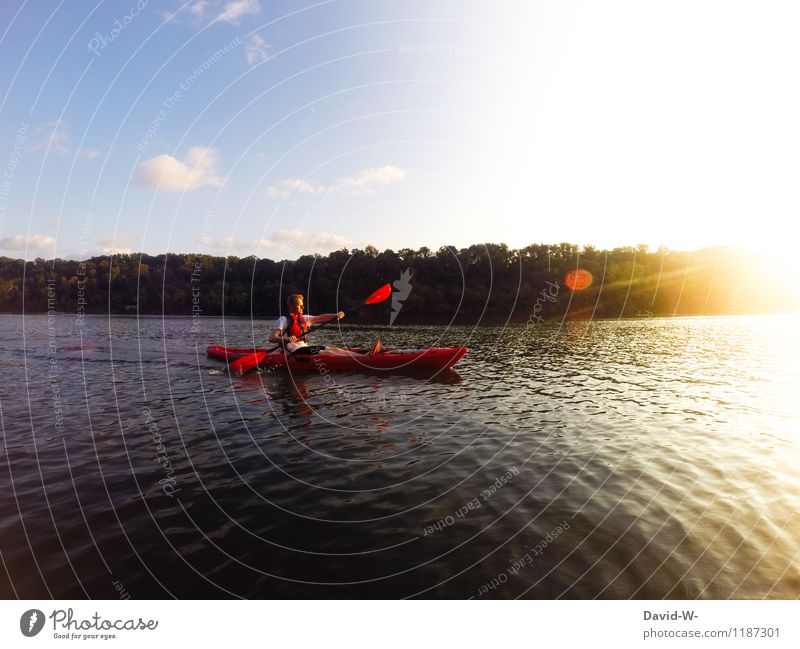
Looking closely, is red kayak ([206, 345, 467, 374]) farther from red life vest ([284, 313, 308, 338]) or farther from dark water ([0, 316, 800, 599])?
dark water ([0, 316, 800, 599])

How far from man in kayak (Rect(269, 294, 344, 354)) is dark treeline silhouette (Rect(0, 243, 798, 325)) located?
44808 mm

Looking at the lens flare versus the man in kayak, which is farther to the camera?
the lens flare

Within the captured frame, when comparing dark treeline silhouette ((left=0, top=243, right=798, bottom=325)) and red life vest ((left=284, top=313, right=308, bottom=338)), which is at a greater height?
dark treeline silhouette ((left=0, top=243, right=798, bottom=325))

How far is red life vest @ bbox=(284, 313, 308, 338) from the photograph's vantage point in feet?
62.5

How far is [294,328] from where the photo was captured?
758 inches

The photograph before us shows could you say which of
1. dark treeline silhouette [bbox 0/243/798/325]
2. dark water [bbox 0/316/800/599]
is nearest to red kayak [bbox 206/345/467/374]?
dark water [bbox 0/316/800/599]

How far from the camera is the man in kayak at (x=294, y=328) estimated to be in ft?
61.1

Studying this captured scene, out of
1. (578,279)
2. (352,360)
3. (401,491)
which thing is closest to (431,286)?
(578,279)

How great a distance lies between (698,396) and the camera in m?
14.7

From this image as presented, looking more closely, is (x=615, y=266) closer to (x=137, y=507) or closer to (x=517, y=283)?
(x=517, y=283)

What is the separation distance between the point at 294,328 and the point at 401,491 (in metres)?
12.7

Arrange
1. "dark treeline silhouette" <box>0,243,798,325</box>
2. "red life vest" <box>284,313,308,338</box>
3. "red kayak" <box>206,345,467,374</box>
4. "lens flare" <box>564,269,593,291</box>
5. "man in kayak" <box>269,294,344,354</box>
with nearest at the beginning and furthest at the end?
1. "man in kayak" <box>269,294,344,354</box>
2. "red kayak" <box>206,345,467,374</box>
3. "red life vest" <box>284,313,308,338</box>
4. "dark treeline silhouette" <box>0,243,798,325</box>
5. "lens flare" <box>564,269,593,291</box>

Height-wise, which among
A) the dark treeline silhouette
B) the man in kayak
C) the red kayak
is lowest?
the red kayak
